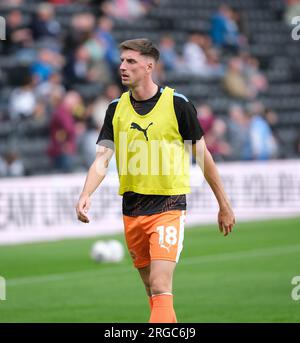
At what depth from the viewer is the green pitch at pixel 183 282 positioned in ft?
39.5

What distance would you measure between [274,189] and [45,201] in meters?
5.52

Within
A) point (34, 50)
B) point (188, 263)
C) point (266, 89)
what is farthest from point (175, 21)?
point (188, 263)

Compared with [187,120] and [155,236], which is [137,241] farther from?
[187,120]

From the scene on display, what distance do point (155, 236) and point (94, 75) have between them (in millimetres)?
14875

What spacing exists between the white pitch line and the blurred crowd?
428 centimetres

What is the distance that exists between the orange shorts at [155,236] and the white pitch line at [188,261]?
16.8 ft

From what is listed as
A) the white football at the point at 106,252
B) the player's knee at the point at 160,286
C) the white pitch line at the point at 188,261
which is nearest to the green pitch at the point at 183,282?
the white pitch line at the point at 188,261

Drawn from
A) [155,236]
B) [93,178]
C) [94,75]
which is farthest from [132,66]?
[94,75]

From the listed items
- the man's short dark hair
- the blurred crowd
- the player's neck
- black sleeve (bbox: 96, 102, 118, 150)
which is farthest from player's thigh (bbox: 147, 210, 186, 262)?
the blurred crowd

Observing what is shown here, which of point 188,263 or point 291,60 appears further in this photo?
point 291,60

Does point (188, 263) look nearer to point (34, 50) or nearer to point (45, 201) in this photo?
point (45, 201)

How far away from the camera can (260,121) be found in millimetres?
25625

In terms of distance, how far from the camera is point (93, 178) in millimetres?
9734
